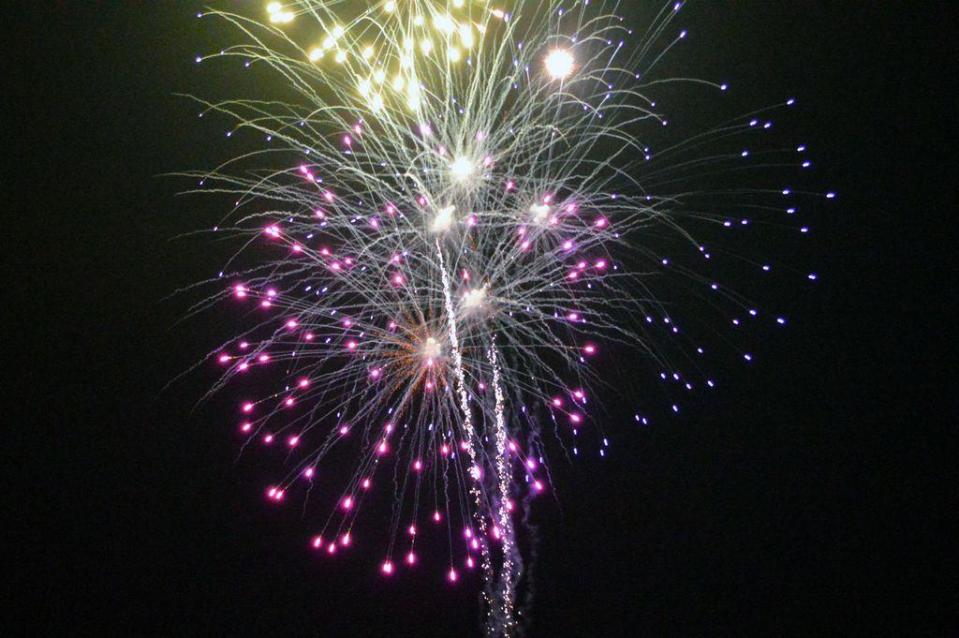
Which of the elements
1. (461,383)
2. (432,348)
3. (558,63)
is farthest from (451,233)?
(558,63)

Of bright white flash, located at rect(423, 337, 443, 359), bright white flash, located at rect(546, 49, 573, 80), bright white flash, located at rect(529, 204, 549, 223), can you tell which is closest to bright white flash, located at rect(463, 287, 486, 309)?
bright white flash, located at rect(423, 337, 443, 359)

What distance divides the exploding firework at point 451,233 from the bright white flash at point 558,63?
0.04 feet

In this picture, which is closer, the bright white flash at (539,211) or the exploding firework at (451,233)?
the exploding firework at (451,233)

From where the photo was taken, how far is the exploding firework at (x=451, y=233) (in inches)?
90.3

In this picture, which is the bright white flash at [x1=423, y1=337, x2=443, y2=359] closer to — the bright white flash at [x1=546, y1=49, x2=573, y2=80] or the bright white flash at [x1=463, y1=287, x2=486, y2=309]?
the bright white flash at [x1=463, y1=287, x2=486, y2=309]

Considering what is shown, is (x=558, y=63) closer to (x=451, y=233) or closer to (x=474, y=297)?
(x=451, y=233)

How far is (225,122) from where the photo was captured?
8.19ft

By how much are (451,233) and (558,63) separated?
0.86 m

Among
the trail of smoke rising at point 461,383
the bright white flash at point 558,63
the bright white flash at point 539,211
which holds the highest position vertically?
the bright white flash at point 558,63

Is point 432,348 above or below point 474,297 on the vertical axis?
below

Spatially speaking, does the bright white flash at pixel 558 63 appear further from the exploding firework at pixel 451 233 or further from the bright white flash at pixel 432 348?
the bright white flash at pixel 432 348

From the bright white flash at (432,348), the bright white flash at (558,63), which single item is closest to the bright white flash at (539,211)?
the bright white flash at (558,63)

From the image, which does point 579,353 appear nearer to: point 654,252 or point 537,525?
point 654,252

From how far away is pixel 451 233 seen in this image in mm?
2381
